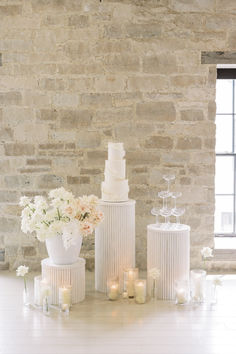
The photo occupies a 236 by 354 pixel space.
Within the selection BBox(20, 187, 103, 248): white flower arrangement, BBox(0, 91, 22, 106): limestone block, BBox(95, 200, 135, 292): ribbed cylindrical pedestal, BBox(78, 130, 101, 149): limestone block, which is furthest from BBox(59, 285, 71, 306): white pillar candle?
BBox(0, 91, 22, 106): limestone block

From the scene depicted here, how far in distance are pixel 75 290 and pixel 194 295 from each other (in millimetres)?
1017

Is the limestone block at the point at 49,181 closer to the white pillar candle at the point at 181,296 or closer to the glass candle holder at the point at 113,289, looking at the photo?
the glass candle holder at the point at 113,289

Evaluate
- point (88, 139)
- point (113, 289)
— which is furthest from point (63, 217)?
point (88, 139)

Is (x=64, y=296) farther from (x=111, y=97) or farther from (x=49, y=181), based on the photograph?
(x=111, y=97)

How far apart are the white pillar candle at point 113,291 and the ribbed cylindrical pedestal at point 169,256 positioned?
1.25ft

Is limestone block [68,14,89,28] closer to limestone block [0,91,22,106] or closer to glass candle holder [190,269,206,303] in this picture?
limestone block [0,91,22,106]

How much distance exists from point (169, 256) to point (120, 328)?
34.0 inches

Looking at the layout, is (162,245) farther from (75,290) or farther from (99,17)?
(99,17)

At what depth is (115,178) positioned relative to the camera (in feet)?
13.4

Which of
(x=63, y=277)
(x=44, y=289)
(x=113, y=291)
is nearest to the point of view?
(x=44, y=289)

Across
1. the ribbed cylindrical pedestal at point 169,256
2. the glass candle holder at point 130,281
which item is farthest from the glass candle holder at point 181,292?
the glass candle holder at point 130,281

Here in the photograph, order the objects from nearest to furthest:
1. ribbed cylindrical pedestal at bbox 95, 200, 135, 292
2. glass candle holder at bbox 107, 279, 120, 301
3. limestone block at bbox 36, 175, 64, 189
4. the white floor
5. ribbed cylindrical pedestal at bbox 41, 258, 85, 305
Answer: the white floor, ribbed cylindrical pedestal at bbox 41, 258, 85, 305, glass candle holder at bbox 107, 279, 120, 301, ribbed cylindrical pedestal at bbox 95, 200, 135, 292, limestone block at bbox 36, 175, 64, 189

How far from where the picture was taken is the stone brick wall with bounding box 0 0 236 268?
4.65 m

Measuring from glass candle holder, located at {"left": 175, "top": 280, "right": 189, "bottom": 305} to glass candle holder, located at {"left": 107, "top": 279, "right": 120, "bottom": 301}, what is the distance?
20.4 inches
